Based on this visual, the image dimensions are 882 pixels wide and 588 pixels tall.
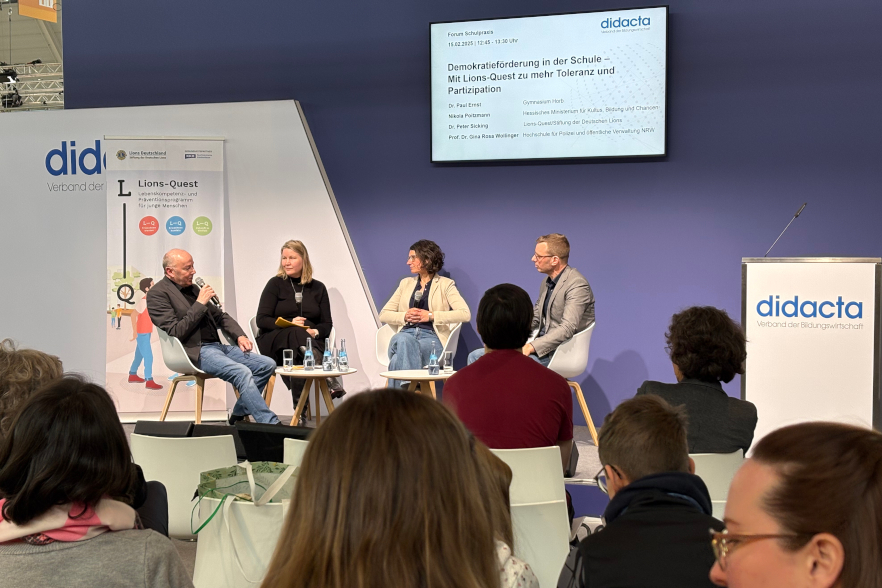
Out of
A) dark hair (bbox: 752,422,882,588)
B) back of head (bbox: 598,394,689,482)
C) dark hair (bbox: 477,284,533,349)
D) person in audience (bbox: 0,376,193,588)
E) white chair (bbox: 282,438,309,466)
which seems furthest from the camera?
dark hair (bbox: 477,284,533,349)

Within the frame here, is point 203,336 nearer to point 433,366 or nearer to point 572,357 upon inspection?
point 433,366

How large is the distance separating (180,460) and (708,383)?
74.2 inches

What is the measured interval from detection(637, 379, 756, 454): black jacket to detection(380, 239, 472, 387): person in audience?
130 inches

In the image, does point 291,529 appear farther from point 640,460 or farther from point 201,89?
point 201,89

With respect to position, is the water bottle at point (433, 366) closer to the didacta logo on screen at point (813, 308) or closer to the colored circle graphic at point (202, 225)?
the didacta logo on screen at point (813, 308)

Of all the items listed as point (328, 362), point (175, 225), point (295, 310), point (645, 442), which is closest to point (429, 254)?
point (295, 310)

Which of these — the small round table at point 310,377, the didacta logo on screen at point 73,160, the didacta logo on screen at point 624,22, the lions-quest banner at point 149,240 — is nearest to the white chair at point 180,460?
the small round table at point 310,377

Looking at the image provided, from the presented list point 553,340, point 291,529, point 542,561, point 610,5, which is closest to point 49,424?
point 291,529

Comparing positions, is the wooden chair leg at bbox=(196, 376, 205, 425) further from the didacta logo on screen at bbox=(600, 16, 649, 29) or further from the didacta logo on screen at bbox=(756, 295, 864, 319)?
the didacta logo on screen at bbox=(600, 16, 649, 29)

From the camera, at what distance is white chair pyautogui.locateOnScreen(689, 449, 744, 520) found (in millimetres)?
2365

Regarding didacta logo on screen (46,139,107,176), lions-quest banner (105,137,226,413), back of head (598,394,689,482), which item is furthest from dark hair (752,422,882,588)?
didacta logo on screen (46,139,107,176)

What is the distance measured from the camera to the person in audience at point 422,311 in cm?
589

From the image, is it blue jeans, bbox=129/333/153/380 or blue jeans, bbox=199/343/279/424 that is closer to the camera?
blue jeans, bbox=199/343/279/424

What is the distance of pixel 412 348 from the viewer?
588 centimetres
